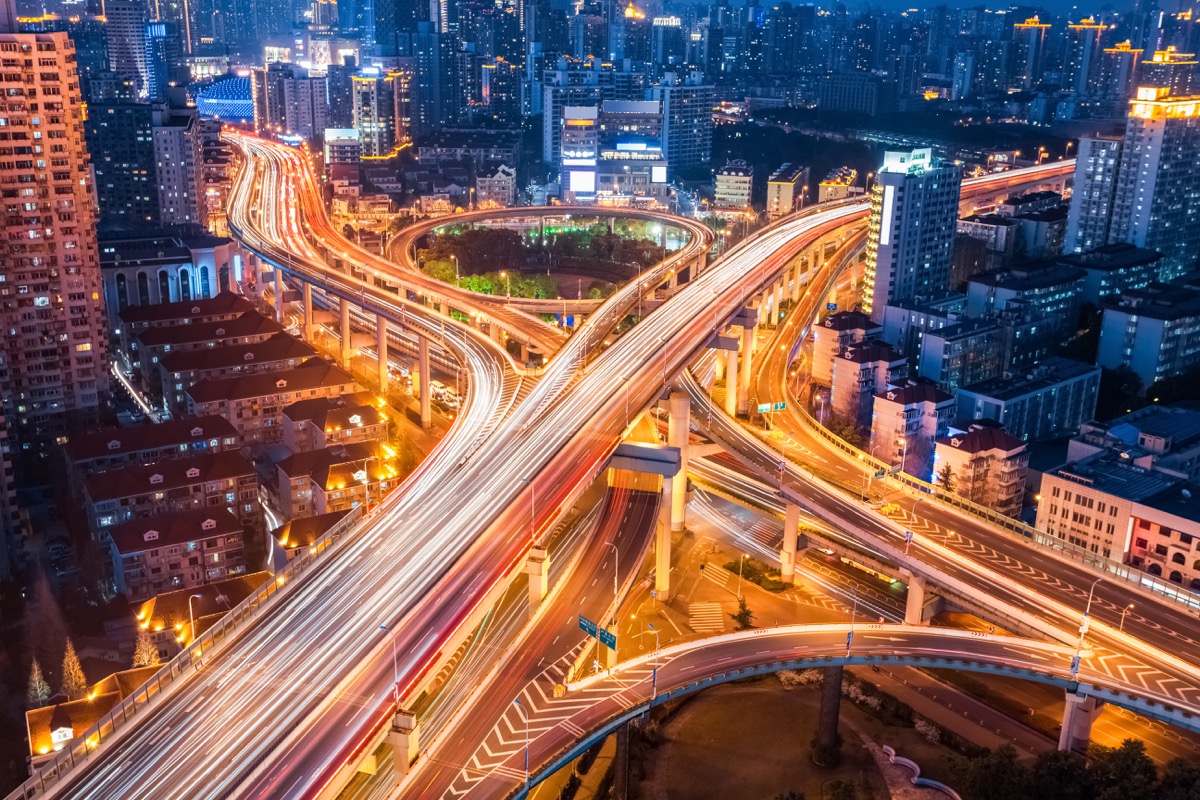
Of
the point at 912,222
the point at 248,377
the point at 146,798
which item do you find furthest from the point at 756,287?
the point at 146,798

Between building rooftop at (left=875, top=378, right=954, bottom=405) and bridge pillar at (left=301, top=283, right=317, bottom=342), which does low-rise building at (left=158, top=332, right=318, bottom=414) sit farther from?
building rooftop at (left=875, top=378, right=954, bottom=405)

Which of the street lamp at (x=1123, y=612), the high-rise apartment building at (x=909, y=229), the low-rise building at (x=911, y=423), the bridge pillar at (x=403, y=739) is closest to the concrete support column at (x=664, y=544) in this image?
the low-rise building at (x=911, y=423)

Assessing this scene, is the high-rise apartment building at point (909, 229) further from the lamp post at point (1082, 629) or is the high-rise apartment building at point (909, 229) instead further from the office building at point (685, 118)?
the office building at point (685, 118)

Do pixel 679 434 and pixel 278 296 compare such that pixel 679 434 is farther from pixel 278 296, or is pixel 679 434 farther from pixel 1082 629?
pixel 278 296

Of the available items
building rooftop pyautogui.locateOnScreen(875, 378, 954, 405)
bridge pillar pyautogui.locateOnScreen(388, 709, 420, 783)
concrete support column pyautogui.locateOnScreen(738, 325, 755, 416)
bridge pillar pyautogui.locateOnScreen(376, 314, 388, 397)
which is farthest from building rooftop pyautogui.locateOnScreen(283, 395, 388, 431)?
bridge pillar pyautogui.locateOnScreen(388, 709, 420, 783)

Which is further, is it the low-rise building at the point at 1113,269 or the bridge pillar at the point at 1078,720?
the low-rise building at the point at 1113,269

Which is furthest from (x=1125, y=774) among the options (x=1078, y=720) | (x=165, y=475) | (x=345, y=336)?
(x=345, y=336)

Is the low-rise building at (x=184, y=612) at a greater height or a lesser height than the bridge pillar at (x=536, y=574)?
lesser

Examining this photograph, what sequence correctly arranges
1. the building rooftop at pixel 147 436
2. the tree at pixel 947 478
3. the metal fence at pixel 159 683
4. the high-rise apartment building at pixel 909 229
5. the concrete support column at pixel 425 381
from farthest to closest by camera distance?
1. the high-rise apartment building at pixel 909 229
2. the concrete support column at pixel 425 381
3. the tree at pixel 947 478
4. the building rooftop at pixel 147 436
5. the metal fence at pixel 159 683
